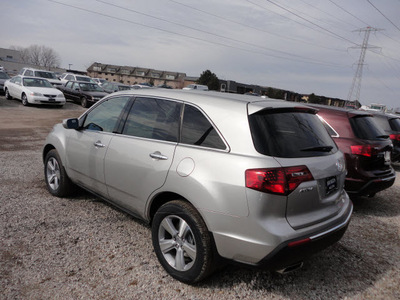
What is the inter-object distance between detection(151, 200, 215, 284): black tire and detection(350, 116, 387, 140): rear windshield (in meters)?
3.46

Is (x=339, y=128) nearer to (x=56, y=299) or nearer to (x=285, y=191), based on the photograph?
(x=285, y=191)

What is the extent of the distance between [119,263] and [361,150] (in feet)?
12.3

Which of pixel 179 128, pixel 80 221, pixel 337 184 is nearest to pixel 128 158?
pixel 179 128

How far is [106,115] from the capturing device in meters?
3.84

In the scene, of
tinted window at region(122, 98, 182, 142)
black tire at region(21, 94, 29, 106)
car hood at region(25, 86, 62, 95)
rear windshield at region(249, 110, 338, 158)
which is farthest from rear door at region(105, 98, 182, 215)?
black tire at region(21, 94, 29, 106)

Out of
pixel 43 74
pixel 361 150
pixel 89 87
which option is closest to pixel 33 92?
pixel 89 87

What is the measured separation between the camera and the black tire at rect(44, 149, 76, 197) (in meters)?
4.36

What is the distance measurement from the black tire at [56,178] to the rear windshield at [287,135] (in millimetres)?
3052

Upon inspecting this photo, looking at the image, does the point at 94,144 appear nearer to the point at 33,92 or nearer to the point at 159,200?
the point at 159,200

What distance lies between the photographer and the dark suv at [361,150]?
459 cm

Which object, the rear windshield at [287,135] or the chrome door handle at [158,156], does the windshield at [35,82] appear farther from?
the rear windshield at [287,135]

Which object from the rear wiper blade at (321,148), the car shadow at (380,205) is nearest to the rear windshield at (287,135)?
the rear wiper blade at (321,148)

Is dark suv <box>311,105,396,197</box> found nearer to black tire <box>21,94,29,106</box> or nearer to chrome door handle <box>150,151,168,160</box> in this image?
chrome door handle <box>150,151,168,160</box>

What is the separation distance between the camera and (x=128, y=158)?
3191 millimetres
